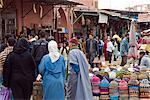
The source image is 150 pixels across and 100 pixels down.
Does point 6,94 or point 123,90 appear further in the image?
point 123,90

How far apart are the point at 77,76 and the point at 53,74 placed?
1.55ft

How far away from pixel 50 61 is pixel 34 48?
130 inches

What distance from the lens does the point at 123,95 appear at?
9.33 m

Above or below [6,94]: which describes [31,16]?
above

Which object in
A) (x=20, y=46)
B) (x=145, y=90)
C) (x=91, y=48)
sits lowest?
(x=91, y=48)

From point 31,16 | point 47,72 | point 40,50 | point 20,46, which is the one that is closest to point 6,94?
point 47,72

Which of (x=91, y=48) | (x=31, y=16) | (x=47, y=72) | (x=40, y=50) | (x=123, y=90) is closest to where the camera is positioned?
(x=47, y=72)

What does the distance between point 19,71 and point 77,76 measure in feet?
3.74

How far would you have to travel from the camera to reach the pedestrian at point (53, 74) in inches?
333

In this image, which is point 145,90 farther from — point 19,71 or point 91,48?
point 91,48

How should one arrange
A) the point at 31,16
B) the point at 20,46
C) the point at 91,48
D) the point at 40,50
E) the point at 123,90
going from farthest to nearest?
the point at 31,16
the point at 91,48
the point at 40,50
the point at 123,90
the point at 20,46

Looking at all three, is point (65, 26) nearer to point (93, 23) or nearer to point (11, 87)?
point (93, 23)

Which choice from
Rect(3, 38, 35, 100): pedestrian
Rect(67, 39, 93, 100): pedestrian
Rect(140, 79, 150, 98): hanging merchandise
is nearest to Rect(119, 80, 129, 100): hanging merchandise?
Rect(140, 79, 150, 98): hanging merchandise

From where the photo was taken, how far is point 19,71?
27.2ft
